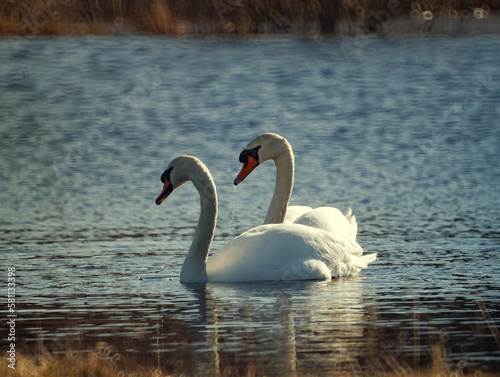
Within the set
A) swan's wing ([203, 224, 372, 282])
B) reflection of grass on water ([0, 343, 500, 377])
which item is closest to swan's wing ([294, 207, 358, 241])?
swan's wing ([203, 224, 372, 282])

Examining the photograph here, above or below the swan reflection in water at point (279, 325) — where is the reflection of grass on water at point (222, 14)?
A: above

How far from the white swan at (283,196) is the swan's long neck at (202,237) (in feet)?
2.41

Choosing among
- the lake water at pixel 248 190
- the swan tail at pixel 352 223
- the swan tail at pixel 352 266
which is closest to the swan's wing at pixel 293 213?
the swan tail at pixel 352 223

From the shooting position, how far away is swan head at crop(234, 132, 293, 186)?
9.80 metres

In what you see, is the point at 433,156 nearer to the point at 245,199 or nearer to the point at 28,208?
the point at 245,199

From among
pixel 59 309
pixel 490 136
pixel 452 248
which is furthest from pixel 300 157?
pixel 59 309

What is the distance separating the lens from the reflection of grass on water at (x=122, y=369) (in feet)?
17.8

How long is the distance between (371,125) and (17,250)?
7.96 metres

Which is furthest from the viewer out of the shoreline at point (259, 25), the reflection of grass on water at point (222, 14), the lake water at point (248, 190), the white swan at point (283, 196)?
the shoreline at point (259, 25)

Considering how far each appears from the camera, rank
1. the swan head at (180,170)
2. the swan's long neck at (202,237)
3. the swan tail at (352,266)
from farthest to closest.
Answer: the swan head at (180,170) < the swan tail at (352,266) < the swan's long neck at (202,237)

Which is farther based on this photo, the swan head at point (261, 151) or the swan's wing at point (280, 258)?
the swan head at point (261, 151)

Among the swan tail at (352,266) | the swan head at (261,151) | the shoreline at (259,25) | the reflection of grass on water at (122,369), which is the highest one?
the shoreline at (259,25)

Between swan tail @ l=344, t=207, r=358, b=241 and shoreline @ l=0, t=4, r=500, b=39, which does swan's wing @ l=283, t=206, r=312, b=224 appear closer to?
swan tail @ l=344, t=207, r=358, b=241

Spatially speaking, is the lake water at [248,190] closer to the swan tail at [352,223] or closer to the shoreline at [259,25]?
the swan tail at [352,223]
